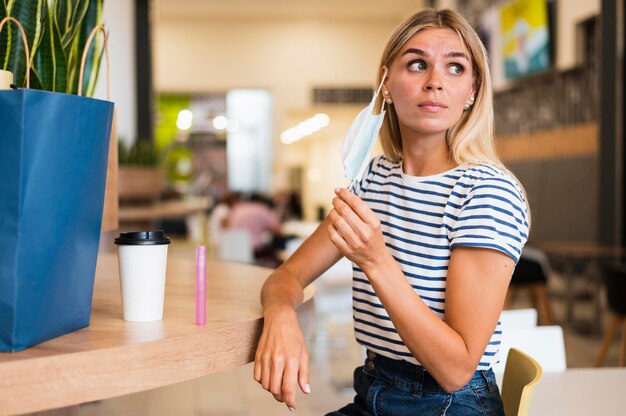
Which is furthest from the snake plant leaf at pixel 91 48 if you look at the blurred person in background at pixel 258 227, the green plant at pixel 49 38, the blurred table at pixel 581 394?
the blurred person in background at pixel 258 227

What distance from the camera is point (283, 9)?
14.7 metres

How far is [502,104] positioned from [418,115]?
9618mm

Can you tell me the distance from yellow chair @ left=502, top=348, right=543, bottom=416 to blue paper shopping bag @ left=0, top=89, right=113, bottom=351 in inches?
28.5

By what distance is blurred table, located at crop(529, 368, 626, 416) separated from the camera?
4.75 feet

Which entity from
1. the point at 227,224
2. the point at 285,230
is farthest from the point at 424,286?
the point at 227,224

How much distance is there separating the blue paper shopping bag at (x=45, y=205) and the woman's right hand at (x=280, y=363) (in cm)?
28

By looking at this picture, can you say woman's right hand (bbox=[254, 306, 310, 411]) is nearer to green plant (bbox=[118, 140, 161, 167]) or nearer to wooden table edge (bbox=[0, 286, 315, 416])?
wooden table edge (bbox=[0, 286, 315, 416])

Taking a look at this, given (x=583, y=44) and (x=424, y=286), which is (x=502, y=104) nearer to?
(x=583, y=44)

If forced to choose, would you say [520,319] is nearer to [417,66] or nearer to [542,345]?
[542,345]

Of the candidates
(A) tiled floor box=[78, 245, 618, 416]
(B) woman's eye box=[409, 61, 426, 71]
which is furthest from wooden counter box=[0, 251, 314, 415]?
(A) tiled floor box=[78, 245, 618, 416]

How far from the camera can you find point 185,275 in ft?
5.42

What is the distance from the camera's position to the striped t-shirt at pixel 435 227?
4.00 feet

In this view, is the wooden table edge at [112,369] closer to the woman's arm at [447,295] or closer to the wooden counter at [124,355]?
the wooden counter at [124,355]

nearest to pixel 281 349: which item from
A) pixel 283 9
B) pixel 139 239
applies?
pixel 139 239
